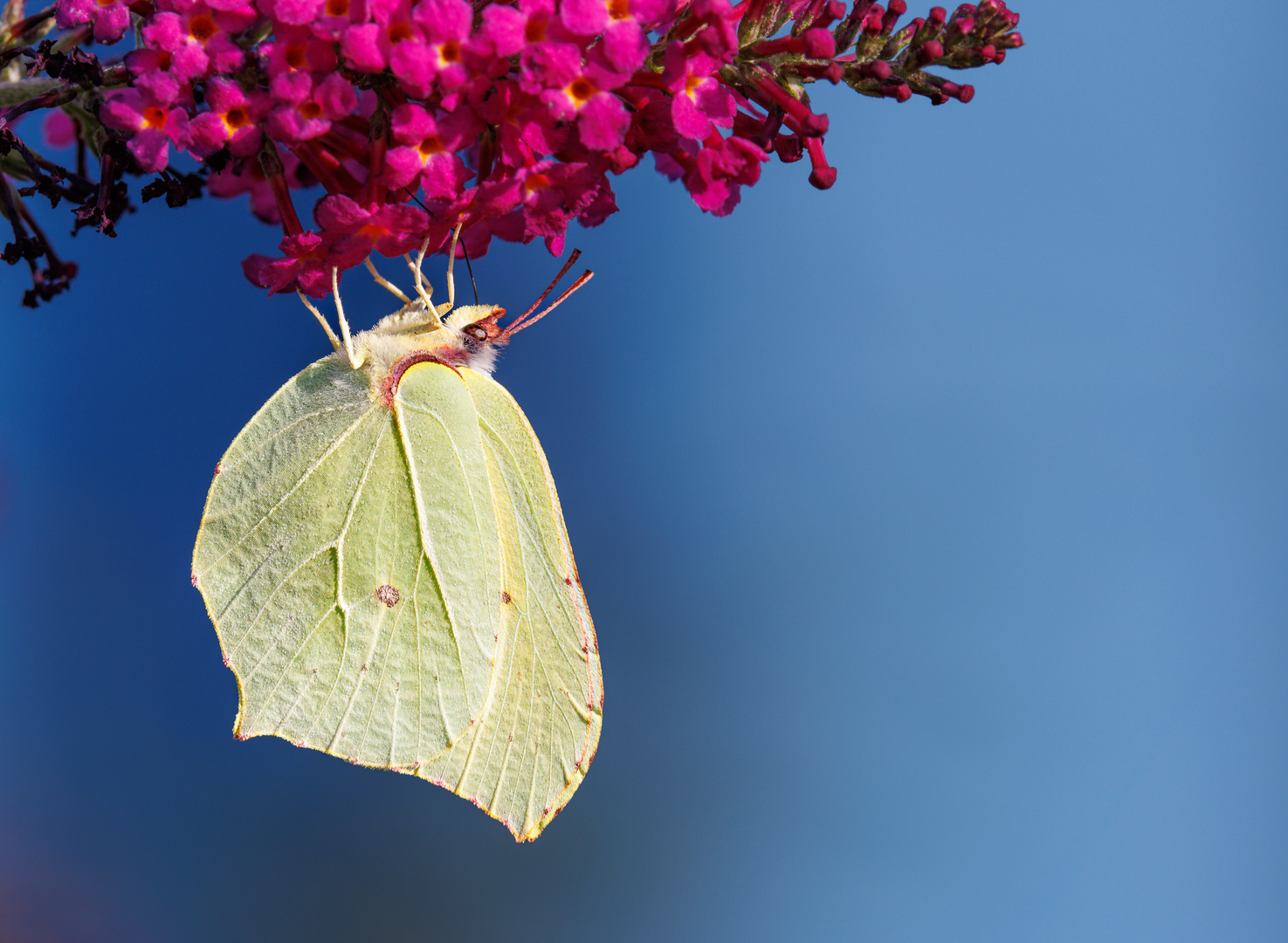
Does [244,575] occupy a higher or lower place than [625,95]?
lower

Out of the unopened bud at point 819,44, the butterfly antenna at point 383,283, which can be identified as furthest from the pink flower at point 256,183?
the unopened bud at point 819,44

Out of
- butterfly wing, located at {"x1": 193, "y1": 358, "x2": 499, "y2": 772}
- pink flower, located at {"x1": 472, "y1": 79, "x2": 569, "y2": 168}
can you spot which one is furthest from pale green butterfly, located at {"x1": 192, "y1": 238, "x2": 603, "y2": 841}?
pink flower, located at {"x1": 472, "y1": 79, "x2": 569, "y2": 168}

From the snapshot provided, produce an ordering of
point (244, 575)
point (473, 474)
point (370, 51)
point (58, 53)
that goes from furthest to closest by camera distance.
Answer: point (473, 474) → point (244, 575) → point (58, 53) → point (370, 51)

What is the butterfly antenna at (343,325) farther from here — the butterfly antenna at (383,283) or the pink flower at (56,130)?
the pink flower at (56,130)

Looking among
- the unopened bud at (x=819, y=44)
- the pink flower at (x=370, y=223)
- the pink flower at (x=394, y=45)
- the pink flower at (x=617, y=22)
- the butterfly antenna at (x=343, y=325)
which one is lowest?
the butterfly antenna at (x=343, y=325)

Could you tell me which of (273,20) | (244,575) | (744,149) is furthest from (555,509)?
(273,20)

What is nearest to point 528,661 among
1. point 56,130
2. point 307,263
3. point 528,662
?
point 528,662

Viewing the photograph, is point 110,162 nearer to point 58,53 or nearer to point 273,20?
point 58,53
